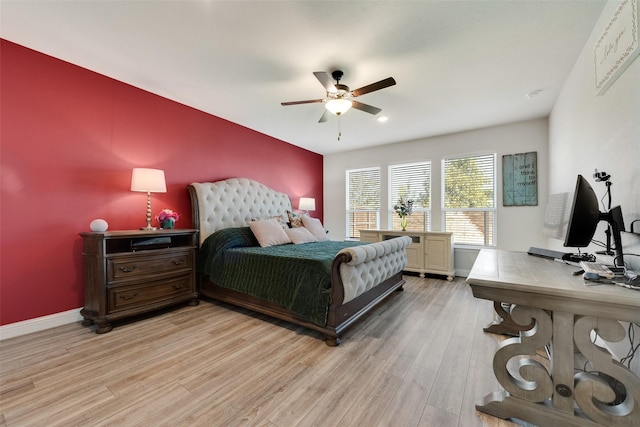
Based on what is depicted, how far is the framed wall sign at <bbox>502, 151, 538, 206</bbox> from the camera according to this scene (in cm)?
382

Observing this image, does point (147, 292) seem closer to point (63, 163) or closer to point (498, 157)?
point (63, 163)

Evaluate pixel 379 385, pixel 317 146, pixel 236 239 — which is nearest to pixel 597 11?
pixel 379 385

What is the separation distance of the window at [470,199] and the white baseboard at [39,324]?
17.3ft

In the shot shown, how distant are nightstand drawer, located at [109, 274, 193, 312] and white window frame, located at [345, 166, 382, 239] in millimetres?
3691

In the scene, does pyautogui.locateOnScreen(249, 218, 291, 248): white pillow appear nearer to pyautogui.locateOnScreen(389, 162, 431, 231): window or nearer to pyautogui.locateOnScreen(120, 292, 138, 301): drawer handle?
pyautogui.locateOnScreen(120, 292, 138, 301): drawer handle

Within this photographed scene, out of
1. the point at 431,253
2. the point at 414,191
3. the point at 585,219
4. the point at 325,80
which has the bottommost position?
the point at 431,253

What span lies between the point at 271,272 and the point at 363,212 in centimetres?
352

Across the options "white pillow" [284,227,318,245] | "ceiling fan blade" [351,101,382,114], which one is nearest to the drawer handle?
"white pillow" [284,227,318,245]

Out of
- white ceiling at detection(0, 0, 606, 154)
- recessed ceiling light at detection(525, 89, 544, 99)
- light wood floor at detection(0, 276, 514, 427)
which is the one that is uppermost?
white ceiling at detection(0, 0, 606, 154)

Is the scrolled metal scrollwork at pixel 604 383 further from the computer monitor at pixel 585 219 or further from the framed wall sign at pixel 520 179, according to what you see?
the framed wall sign at pixel 520 179

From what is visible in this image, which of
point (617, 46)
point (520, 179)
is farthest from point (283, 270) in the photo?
point (520, 179)

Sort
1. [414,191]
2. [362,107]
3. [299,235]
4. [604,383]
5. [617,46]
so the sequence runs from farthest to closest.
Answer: [414,191], [299,235], [362,107], [617,46], [604,383]

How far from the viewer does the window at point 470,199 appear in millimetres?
4215

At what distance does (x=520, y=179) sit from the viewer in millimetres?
3908
